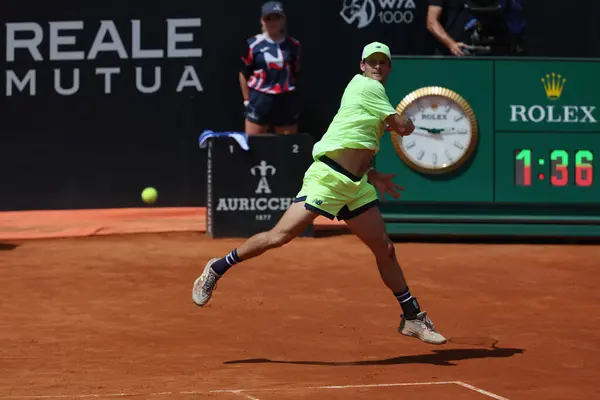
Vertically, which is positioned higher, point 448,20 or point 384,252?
point 448,20

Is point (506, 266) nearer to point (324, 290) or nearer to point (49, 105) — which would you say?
point (324, 290)

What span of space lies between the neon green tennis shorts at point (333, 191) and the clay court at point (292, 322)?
32.6 inches

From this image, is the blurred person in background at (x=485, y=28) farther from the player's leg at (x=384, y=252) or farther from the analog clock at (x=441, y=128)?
the player's leg at (x=384, y=252)

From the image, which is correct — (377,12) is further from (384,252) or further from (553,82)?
(384,252)

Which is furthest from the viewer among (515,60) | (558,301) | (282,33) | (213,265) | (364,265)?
(282,33)

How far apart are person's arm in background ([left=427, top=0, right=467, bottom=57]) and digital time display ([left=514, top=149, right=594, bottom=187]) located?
1.24m

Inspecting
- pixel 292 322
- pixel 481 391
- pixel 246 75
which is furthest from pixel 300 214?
pixel 246 75

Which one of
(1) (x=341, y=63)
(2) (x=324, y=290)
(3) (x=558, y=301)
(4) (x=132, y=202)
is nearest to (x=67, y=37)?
(4) (x=132, y=202)

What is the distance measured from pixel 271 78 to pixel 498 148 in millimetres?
→ 2435

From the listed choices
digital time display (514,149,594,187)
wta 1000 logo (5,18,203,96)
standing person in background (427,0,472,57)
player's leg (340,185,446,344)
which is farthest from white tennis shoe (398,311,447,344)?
wta 1000 logo (5,18,203,96)

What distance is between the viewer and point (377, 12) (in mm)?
13883

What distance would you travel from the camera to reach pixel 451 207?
1209 cm

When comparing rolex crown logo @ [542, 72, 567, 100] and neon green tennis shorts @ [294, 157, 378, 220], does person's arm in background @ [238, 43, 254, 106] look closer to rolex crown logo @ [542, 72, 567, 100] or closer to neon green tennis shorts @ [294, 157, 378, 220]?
rolex crown logo @ [542, 72, 567, 100]

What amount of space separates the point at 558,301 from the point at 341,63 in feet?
18.0
